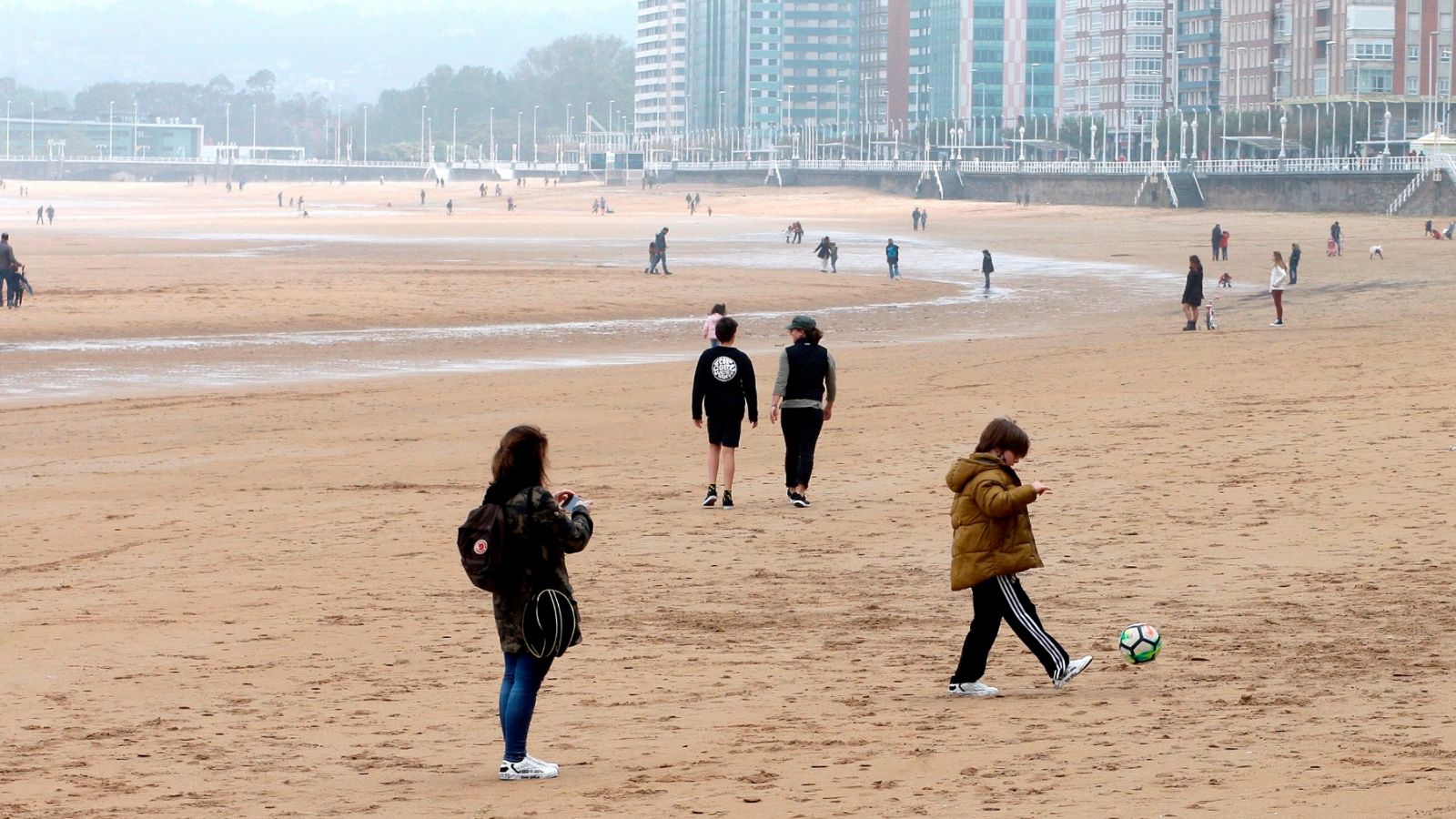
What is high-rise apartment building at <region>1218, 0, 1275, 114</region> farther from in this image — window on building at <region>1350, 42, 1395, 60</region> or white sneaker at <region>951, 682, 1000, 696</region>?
white sneaker at <region>951, 682, 1000, 696</region>

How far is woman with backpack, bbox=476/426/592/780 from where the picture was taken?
6.40m

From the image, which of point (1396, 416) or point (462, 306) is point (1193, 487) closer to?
point (1396, 416)

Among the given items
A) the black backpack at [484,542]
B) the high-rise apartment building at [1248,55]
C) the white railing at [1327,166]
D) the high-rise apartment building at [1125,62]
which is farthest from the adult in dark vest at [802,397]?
the high-rise apartment building at [1125,62]

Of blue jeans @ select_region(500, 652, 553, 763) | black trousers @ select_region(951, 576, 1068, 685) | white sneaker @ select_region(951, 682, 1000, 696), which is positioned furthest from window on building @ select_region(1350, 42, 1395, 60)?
blue jeans @ select_region(500, 652, 553, 763)

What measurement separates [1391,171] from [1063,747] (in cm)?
7341

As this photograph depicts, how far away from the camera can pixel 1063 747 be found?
686 cm

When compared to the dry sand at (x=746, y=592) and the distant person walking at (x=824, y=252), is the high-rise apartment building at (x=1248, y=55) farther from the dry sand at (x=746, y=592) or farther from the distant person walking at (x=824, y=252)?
the dry sand at (x=746, y=592)

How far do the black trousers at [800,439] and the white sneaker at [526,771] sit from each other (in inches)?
254

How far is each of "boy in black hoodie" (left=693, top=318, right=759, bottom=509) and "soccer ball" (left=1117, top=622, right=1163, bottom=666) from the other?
5174 millimetres

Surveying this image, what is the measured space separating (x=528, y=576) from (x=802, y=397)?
6554mm

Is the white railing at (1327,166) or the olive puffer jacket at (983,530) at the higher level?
the white railing at (1327,166)

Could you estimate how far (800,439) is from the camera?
42.9 ft

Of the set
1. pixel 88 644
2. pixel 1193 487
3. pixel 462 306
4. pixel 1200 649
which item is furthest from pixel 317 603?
pixel 462 306

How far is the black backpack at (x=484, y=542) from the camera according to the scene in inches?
253
